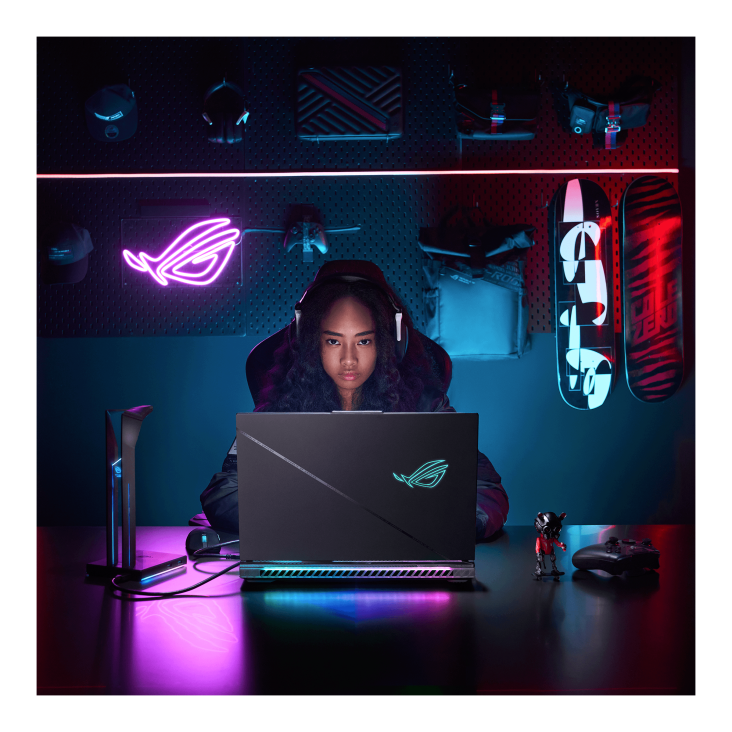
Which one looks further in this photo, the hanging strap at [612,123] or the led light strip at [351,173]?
the led light strip at [351,173]

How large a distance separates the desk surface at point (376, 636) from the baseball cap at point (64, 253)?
1817 mm

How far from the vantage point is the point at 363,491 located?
1163 mm

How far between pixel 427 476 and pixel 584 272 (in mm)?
1873

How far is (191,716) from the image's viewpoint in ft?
2.59

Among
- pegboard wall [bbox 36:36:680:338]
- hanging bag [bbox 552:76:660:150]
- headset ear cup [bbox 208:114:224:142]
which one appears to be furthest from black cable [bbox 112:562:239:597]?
hanging bag [bbox 552:76:660:150]

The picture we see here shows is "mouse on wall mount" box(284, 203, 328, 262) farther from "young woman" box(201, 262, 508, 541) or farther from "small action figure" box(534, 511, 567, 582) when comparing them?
"small action figure" box(534, 511, 567, 582)

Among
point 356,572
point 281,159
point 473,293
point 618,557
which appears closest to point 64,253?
point 281,159

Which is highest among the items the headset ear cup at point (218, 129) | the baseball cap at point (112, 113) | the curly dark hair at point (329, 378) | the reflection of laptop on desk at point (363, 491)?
the baseball cap at point (112, 113)

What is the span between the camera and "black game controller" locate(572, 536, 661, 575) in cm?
123

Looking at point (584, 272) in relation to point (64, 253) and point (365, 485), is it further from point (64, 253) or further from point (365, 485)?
point (64, 253)

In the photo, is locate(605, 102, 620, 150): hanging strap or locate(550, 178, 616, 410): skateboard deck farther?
locate(550, 178, 616, 410): skateboard deck

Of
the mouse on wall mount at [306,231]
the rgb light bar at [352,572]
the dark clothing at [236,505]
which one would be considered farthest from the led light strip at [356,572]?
the mouse on wall mount at [306,231]

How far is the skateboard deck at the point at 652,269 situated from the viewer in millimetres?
2592

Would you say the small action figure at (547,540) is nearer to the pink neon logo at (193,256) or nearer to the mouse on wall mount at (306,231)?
the mouse on wall mount at (306,231)
